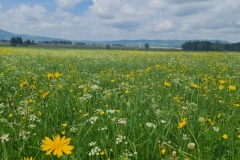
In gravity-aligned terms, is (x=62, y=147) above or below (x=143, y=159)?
above

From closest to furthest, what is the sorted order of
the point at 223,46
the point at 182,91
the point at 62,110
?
the point at 62,110, the point at 182,91, the point at 223,46

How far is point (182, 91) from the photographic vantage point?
6039 millimetres

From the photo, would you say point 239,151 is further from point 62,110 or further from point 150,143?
point 62,110

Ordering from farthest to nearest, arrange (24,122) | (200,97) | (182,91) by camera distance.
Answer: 1. (182,91)
2. (200,97)
3. (24,122)

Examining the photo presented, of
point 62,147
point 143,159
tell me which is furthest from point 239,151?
point 62,147

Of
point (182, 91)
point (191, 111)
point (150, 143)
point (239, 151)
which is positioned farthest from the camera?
point (182, 91)

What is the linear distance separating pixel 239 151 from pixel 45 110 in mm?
2844

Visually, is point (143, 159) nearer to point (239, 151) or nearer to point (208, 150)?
point (208, 150)

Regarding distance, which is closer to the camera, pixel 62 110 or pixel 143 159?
pixel 143 159

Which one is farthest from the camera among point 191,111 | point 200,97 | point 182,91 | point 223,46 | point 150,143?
point 223,46

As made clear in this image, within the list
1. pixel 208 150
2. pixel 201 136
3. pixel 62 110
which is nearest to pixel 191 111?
pixel 201 136

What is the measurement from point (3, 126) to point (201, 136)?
2583mm

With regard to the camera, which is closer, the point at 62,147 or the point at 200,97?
the point at 62,147

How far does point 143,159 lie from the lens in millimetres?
2719
